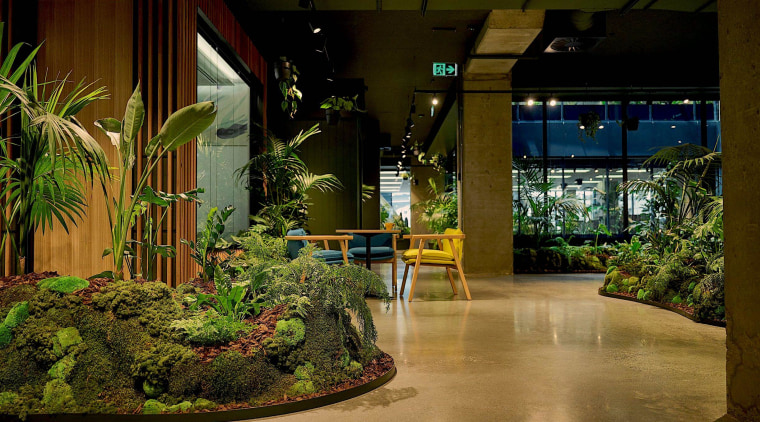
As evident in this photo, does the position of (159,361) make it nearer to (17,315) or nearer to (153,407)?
(153,407)

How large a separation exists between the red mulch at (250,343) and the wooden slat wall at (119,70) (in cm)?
165

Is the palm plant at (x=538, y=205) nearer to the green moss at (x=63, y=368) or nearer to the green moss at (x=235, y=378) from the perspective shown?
the green moss at (x=235, y=378)

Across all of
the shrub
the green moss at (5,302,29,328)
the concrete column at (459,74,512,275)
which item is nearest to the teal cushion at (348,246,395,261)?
the concrete column at (459,74,512,275)

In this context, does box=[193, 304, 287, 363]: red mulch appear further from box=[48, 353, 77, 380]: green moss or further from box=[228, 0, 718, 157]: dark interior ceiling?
box=[228, 0, 718, 157]: dark interior ceiling

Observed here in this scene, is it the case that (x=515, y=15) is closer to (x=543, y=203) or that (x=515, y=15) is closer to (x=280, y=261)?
(x=543, y=203)

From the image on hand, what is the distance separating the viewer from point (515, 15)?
7.38 metres

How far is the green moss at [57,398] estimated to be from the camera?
2.54 metres

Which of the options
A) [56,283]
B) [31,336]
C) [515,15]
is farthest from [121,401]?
[515,15]

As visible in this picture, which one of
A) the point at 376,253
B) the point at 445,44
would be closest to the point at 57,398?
the point at 376,253

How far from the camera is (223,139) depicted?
682 cm

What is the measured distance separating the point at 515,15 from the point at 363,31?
2378mm

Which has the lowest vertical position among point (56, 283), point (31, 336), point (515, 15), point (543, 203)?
point (31, 336)

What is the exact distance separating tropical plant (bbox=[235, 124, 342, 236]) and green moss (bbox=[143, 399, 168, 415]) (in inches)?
168

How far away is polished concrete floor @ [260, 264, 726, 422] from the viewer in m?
2.66
